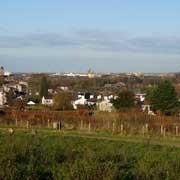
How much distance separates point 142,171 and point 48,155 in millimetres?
3972

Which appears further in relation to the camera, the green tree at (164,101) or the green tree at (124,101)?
the green tree at (124,101)

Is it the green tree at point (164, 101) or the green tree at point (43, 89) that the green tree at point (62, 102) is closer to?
the green tree at point (164, 101)

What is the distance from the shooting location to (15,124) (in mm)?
40344

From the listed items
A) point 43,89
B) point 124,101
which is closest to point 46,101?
point 43,89

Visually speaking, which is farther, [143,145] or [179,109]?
[179,109]

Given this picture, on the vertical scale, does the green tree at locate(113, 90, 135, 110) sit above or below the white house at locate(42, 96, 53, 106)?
above

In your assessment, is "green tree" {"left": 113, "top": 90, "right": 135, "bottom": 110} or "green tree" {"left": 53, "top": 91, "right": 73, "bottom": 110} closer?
"green tree" {"left": 113, "top": 90, "right": 135, "bottom": 110}

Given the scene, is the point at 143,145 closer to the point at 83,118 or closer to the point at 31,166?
the point at 31,166

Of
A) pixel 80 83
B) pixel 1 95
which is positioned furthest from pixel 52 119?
pixel 80 83

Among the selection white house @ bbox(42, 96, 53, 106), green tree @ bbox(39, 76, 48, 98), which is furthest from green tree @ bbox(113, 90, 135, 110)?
green tree @ bbox(39, 76, 48, 98)

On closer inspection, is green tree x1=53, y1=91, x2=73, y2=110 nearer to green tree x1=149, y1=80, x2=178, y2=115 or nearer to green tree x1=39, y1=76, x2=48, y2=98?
green tree x1=149, y1=80, x2=178, y2=115

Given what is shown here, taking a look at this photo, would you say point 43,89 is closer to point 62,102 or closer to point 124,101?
point 62,102

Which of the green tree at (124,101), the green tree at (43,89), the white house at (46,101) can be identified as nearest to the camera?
the green tree at (124,101)

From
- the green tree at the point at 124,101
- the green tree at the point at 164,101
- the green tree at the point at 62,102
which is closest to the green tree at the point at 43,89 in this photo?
the green tree at the point at 62,102
